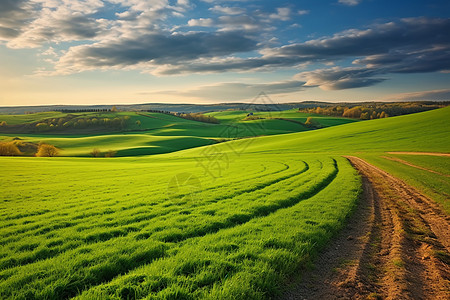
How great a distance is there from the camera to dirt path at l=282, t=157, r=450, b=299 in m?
5.36

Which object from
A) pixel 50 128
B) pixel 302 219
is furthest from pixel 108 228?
pixel 50 128

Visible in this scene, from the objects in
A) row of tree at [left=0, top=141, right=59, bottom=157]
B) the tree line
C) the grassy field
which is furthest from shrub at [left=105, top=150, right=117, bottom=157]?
row of tree at [left=0, top=141, right=59, bottom=157]

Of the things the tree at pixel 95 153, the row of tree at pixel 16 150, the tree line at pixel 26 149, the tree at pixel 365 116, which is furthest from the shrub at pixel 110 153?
the tree at pixel 365 116

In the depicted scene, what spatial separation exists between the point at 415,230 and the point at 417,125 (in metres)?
69.1

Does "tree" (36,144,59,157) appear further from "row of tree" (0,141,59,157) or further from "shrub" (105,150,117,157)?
"shrub" (105,150,117,157)

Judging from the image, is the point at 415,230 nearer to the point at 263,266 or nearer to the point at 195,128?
the point at 263,266

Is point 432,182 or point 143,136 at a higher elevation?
point 143,136

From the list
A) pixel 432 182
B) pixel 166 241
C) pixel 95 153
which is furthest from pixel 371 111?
pixel 166 241

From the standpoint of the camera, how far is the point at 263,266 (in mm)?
5777

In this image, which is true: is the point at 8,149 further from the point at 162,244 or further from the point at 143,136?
the point at 162,244

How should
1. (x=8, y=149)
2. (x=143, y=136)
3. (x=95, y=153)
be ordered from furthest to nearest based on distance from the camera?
(x=143, y=136), (x=95, y=153), (x=8, y=149)

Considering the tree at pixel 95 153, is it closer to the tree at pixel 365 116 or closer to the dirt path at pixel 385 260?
the dirt path at pixel 385 260

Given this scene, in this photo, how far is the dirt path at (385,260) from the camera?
5363 mm

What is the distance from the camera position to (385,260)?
672 centimetres
